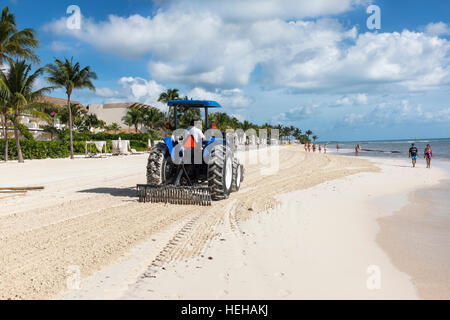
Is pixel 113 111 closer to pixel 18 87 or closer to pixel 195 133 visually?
pixel 18 87

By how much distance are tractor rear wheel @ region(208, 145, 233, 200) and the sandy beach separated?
252 millimetres

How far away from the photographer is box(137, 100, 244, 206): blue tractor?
6992 millimetres

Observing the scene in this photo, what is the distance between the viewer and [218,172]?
23.3 ft

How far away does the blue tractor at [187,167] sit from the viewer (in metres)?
6.99

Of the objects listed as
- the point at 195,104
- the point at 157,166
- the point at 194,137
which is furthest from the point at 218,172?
the point at 195,104

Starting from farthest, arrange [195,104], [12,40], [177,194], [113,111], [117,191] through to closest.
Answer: [113,111] < [12,40] < [117,191] < [195,104] < [177,194]

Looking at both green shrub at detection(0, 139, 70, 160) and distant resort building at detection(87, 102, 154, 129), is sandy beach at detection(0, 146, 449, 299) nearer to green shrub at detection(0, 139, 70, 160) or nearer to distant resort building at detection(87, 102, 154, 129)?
green shrub at detection(0, 139, 70, 160)


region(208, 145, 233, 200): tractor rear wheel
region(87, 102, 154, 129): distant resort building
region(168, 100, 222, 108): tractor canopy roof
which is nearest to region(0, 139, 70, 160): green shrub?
region(168, 100, 222, 108): tractor canopy roof

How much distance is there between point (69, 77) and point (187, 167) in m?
24.0

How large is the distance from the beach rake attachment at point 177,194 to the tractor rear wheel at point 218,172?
0.82 ft

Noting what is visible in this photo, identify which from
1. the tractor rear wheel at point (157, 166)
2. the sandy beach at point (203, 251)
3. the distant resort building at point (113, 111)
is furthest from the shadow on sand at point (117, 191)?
the distant resort building at point (113, 111)

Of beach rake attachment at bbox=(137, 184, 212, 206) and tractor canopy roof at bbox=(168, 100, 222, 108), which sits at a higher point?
tractor canopy roof at bbox=(168, 100, 222, 108)
